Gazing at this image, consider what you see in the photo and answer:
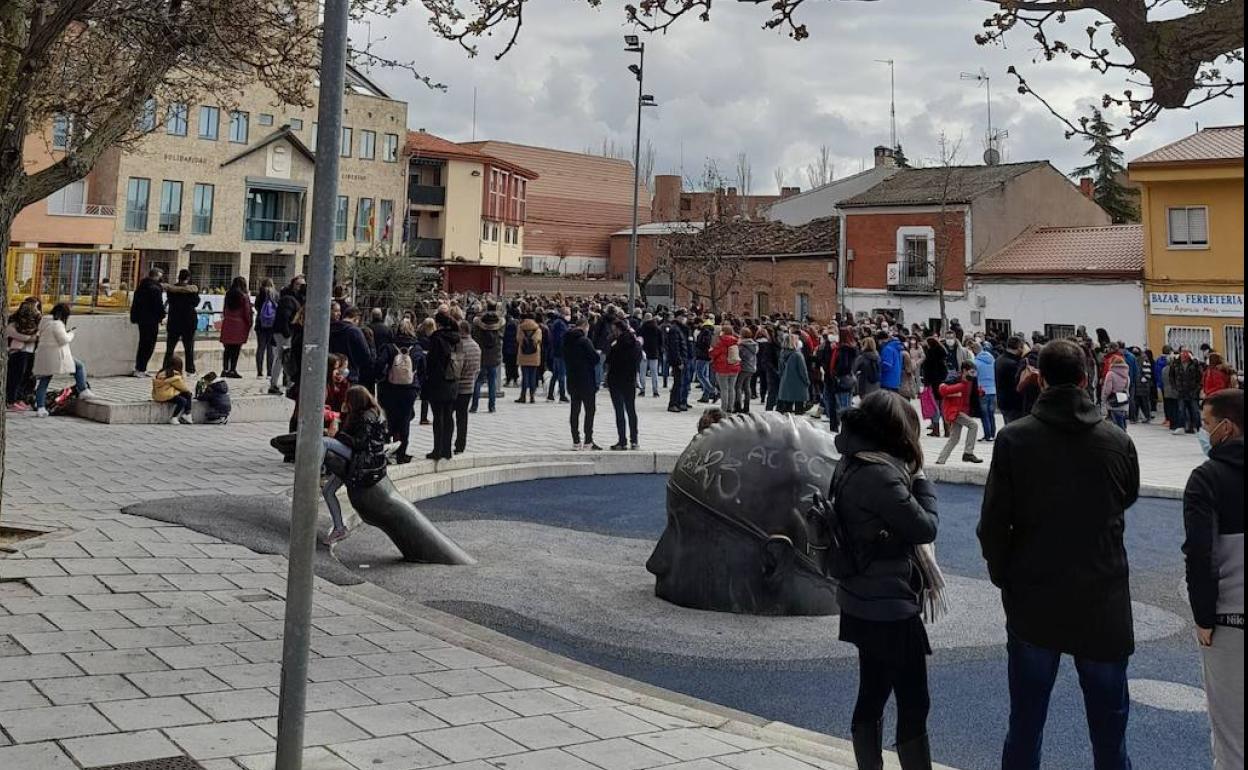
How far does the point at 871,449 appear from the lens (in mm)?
4434

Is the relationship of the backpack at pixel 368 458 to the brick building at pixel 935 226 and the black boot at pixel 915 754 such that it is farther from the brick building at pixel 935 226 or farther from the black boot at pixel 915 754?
the brick building at pixel 935 226

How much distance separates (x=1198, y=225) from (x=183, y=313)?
28.3 metres

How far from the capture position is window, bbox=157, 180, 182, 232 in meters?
49.2

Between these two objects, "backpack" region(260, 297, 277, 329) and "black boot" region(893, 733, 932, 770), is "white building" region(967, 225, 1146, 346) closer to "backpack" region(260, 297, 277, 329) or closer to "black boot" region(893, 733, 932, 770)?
"backpack" region(260, 297, 277, 329)

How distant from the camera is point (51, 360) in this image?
15.6m

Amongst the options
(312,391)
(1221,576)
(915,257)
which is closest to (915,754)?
(1221,576)

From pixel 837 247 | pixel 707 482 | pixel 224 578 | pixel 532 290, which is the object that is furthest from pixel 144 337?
pixel 532 290

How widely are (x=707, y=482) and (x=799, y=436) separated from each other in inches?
30.8

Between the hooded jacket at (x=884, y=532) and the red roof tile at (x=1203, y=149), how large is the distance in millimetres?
31005

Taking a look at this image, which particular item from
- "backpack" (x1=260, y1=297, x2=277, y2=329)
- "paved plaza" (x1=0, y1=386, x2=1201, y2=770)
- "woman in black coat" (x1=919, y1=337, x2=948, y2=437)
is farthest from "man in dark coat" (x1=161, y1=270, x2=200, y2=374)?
"woman in black coat" (x1=919, y1=337, x2=948, y2=437)

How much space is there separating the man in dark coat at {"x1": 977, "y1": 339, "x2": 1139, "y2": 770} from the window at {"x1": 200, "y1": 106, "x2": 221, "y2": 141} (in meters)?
52.0

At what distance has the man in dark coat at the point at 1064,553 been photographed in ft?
13.3

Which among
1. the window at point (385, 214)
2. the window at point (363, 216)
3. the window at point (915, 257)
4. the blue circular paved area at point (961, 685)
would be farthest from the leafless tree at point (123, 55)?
the window at point (385, 214)

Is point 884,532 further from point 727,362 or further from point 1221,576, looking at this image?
point 727,362
